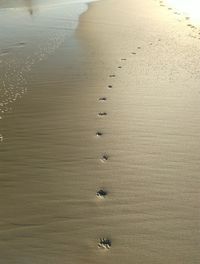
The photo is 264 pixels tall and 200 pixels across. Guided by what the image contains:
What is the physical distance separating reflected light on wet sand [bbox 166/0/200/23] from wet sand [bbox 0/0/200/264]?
184 inches

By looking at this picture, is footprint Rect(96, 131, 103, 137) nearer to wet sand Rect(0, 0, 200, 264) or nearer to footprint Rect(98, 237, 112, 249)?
wet sand Rect(0, 0, 200, 264)

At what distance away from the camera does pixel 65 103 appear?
7762 mm

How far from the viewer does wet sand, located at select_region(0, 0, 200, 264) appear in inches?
173

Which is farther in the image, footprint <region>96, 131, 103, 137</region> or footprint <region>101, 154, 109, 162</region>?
footprint <region>96, 131, 103, 137</region>

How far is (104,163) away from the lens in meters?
5.77

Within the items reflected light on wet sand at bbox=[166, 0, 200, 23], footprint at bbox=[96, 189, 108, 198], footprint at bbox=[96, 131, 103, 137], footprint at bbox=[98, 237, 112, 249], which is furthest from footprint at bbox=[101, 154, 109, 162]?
reflected light on wet sand at bbox=[166, 0, 200, 23]

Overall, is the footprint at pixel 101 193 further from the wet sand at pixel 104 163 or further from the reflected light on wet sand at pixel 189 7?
the reflected light on wet sand at pixel 189 7

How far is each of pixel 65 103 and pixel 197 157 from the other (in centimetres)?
298

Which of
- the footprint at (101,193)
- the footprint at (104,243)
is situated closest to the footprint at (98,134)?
the footprint at (101,193)

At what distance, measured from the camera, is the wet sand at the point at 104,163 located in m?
4.39

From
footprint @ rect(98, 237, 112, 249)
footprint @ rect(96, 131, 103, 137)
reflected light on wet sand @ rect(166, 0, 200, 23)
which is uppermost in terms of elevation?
reflected light on wet sand @ rect(166, 0, 200, 23)

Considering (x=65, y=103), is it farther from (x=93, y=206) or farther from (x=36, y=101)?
(x=93, y=206)

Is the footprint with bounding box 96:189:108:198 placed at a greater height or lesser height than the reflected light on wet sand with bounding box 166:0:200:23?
lesser

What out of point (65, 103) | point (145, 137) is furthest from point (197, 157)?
point (65, 103)
